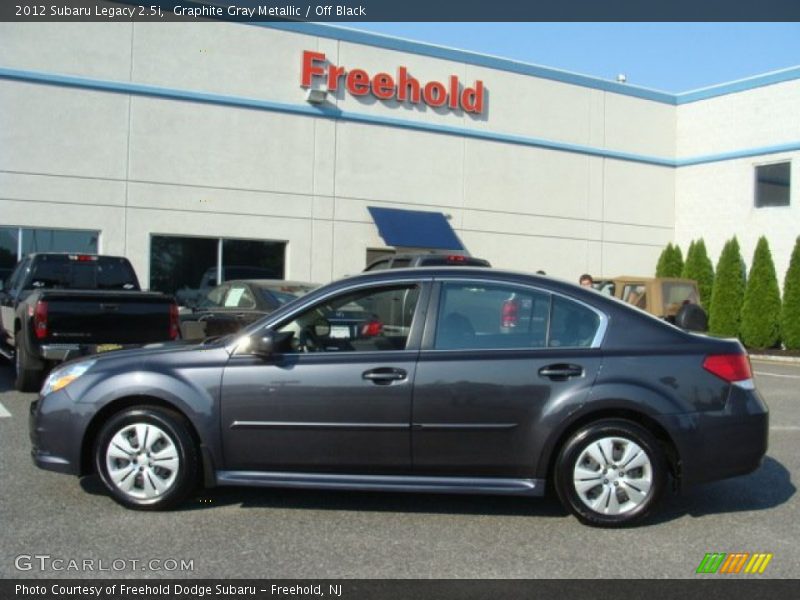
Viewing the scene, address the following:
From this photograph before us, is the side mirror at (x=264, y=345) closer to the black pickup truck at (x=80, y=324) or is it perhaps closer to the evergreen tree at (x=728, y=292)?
the black pickup truck at (x=80, y=324)

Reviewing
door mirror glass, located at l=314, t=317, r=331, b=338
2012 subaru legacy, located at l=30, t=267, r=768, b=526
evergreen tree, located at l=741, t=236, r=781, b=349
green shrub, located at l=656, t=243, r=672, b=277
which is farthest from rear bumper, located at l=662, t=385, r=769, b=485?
green shrub, located at l=656, t=243, r=672, b=277

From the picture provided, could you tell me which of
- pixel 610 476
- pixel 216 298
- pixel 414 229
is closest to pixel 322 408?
pixel 610 476

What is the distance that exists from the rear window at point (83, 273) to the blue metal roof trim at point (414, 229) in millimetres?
7986

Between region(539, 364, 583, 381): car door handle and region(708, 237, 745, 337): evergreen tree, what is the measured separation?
1821cm

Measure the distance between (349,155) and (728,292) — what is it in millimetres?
10740

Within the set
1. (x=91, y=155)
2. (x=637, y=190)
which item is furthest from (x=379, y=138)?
(x=637, y=190)

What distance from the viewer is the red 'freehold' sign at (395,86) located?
19094 mm

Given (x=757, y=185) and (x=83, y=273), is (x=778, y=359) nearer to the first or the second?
(x=757, y=185)

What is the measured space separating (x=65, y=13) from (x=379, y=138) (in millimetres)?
7219

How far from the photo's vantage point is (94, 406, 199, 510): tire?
17.3ft

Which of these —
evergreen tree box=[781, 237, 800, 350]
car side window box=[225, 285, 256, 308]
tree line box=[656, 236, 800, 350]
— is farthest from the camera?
tree line box=[656, 236, 800, 350]

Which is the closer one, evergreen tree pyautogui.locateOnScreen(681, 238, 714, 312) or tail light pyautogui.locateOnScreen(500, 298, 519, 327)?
tail light pyautogui.locateOnScreen(500, 298, 519, 327)

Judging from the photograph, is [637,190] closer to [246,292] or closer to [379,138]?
[379,138]
